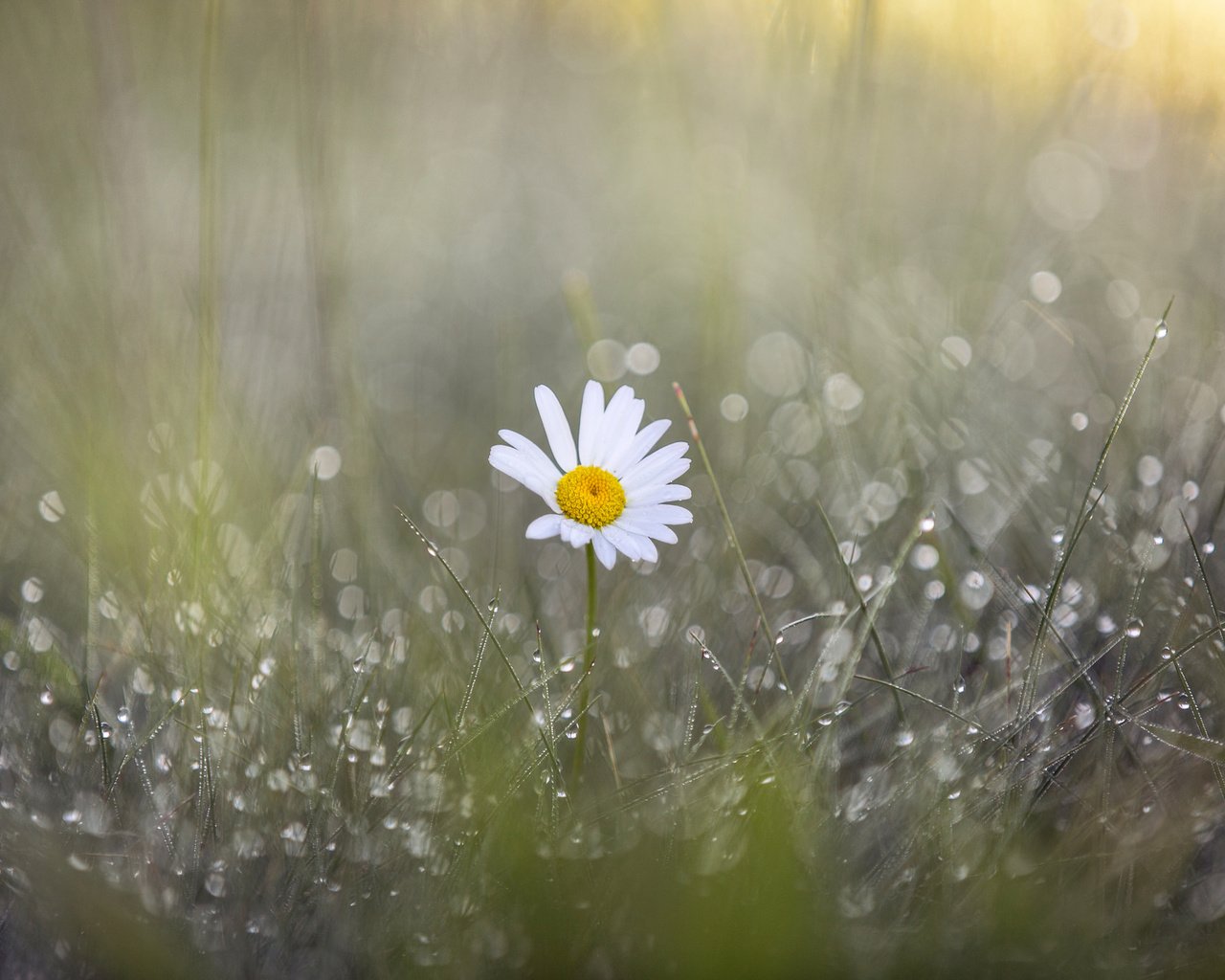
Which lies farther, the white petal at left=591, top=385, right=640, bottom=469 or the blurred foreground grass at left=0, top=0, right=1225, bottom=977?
the white petal at left=591, top=385, right=640, bottom=469

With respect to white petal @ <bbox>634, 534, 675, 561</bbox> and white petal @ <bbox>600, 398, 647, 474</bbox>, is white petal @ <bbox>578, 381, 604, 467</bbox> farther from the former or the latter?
white petal @ <bbox>634, 534, 675, 561</bbox>

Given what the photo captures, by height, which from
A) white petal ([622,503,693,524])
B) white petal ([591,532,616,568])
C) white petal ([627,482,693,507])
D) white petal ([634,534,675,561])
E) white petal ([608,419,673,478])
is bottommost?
white petal ([591,532,616,568])

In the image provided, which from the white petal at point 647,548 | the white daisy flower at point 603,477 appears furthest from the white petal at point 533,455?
the white petal at point 647,548

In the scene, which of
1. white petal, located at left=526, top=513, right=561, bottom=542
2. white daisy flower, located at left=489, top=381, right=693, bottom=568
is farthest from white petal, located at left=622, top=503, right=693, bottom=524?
white petal, located at left=526, top=513, right=561, bottom=542

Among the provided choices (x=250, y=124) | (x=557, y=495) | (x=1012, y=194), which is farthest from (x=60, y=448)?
(x=1012, y=194)

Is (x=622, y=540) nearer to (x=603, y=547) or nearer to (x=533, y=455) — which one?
(x=603, y=547)

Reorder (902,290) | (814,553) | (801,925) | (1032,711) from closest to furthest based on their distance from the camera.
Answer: (801,925) < (1032,711) < (814,553) < (902,290)

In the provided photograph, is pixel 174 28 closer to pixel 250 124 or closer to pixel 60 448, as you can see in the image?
pixel 250 124

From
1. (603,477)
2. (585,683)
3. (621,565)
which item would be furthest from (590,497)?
(621,565)
